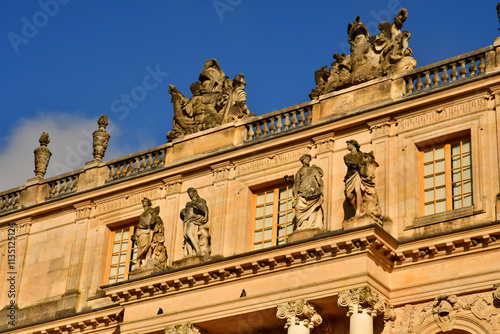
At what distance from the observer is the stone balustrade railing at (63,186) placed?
33.2 metres

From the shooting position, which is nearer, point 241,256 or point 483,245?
point 483,245

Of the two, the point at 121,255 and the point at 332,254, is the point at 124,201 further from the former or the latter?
the point at 332,254

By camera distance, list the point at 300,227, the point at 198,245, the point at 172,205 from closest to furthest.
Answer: the point at 300,227 < the point at 198,245 < the point at 172,205

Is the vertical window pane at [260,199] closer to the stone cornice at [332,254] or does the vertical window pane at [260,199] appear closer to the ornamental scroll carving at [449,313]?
the stone cornice at [332,254]

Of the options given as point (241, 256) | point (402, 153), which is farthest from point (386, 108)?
point (241, 256)

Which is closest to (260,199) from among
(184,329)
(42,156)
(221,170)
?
(221,170)

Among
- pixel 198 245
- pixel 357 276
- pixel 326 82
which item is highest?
pixel 326 82

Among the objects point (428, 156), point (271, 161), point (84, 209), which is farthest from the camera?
point (84, 209)

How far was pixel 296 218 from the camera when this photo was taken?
87.6 feet

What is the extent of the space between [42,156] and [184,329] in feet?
32.5

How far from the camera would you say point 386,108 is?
2769 cm

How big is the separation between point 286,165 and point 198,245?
118 inches

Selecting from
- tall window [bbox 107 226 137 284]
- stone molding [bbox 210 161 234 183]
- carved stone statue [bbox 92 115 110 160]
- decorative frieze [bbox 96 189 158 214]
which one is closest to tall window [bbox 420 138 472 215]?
stone molding [bbox 210 161 234 183]

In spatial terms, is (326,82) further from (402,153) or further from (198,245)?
(198,245)
